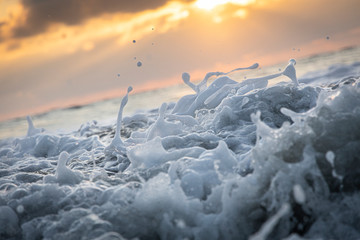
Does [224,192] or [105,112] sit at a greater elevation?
[105,112]

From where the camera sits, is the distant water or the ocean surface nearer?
the ocean surface

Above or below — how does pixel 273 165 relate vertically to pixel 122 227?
above

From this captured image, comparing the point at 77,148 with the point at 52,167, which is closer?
the point at 52,167

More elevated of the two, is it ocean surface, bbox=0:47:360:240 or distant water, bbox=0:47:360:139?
distant water, bbox=0:47:360:139

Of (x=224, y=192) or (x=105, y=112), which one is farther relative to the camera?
(x=105, y=112)

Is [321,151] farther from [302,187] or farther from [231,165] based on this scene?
[231,165]

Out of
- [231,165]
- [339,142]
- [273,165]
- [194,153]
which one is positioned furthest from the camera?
[194,153]

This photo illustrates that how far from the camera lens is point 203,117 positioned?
186 inches

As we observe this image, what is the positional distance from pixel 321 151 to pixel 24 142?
5981 mm

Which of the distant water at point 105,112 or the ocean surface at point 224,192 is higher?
the distant water at point 105,112

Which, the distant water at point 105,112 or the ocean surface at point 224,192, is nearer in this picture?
the ocean surface at point 224,192

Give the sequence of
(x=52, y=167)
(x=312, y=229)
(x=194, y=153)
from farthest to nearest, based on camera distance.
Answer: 1. (x=52, y=167)
2. (x=194, y=153)
3. (x=312, y=229)

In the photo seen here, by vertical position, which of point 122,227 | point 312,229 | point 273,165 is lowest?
point 312,229

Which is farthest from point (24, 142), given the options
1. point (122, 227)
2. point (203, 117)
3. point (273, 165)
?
point (273, 165)
